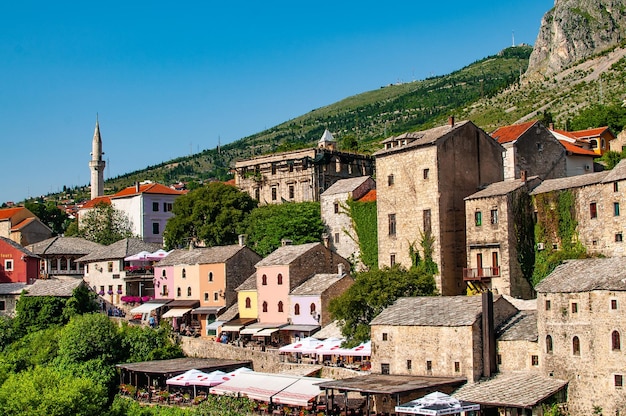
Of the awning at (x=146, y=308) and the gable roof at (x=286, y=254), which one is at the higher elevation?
the gable roof at (x=286, y=254)

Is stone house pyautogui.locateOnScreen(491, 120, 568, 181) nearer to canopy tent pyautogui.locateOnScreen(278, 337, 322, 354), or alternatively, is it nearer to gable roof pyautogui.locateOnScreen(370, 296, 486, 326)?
gable roof pyautogui.locateOnScreen(370, 296, 486, 326)

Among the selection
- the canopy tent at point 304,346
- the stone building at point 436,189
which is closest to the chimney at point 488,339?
the canopy tent at point 304,346

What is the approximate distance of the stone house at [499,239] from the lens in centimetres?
4869

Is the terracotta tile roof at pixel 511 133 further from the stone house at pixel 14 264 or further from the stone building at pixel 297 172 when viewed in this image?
the stone house at pixel 14 264

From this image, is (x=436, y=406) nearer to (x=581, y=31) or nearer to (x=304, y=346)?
(x=304, y=346)

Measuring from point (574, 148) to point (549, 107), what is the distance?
4289 cm

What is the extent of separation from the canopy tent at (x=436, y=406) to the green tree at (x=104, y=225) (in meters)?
57.1

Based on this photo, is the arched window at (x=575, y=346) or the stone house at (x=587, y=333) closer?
the stone house at (x=587, y=333)

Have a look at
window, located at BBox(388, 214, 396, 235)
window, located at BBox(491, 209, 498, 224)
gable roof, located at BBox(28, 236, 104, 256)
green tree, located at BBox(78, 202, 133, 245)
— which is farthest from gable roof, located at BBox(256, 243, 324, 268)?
green tree, located at BBox(78, 202, 133, 245)

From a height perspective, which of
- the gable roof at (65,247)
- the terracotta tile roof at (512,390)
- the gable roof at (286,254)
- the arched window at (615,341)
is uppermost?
the gable roof at (65,247)

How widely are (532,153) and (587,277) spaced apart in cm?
2430

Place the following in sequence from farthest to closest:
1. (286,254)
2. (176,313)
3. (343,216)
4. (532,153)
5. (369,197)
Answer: (176,313) < (343,216) < (369,197) < (532,153) < (286,254)

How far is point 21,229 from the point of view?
93.0 metres

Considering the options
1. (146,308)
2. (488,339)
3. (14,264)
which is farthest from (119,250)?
(488,339)
